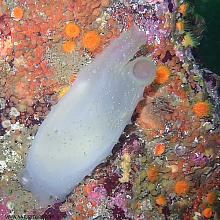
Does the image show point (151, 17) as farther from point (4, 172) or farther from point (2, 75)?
point (4, 172)

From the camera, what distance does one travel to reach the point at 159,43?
3236 mm

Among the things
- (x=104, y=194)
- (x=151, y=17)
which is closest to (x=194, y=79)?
(x=151, y=17)

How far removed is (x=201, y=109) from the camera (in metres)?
3.41

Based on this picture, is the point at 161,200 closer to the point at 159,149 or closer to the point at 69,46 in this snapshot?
the point at 159,149

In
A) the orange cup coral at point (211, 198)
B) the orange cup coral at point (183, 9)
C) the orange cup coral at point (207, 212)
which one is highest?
the orange cup coral at point (183, 9)

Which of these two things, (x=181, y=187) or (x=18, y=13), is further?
(x=181, y=187)

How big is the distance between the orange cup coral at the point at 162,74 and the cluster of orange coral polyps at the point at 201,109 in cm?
43

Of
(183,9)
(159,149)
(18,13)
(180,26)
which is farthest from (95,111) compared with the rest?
(183,9)

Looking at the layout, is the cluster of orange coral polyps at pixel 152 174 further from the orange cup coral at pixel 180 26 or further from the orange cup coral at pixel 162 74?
the orange cup coral at pixel 180 26

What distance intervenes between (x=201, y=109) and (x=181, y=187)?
0.85m

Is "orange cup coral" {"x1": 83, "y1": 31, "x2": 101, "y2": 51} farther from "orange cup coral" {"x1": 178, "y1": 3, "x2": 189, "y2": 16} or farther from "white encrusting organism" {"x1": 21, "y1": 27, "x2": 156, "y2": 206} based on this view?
"orange cup coral" {"x1": 178, "y1": 3, "x2": 189, "y2": 16}

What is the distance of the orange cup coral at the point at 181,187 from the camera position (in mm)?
3557

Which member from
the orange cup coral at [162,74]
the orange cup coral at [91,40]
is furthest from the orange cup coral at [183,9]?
the orange cup coral at [91,40]

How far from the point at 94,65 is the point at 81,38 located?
1.15 feet
